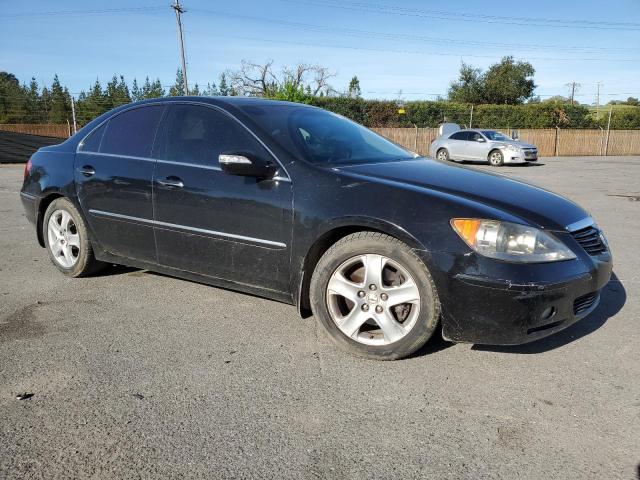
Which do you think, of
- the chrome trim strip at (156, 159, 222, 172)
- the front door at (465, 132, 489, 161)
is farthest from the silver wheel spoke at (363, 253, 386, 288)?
the front door at (465, 132, 489, 161)

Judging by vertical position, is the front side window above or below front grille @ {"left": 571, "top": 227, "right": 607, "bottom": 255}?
below

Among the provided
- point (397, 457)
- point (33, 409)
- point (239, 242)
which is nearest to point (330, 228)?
point (239, 242)

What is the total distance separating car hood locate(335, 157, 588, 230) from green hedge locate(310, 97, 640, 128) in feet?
97.0

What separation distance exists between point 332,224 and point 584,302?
1.50 m

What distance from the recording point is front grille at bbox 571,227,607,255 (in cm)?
306

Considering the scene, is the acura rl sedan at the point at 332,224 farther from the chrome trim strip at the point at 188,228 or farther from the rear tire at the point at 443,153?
the rear tire at the point at 443,153

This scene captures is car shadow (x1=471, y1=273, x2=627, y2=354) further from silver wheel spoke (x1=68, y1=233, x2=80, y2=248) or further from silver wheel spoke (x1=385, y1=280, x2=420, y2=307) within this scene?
silver wheel spoke (x1=68, y1=233, x2=80, y2=248)

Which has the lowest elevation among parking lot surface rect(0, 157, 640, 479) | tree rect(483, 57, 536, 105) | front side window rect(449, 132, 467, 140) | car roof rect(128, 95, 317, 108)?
parking lot surface rect(0, 157, 640, 479)

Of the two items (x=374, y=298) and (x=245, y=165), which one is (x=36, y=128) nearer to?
(x=245, y=165)

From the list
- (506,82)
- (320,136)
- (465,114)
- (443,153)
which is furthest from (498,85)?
(320,136)

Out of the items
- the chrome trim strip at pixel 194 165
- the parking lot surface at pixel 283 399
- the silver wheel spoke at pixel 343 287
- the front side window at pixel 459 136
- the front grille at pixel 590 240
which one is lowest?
the parking lot surface at pixel 283 399

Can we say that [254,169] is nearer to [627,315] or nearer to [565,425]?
[565,425]

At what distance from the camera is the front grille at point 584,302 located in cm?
293

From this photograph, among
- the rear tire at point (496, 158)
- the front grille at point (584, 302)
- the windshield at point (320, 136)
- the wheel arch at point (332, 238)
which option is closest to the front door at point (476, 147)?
the rear tire at point (496, 158)
